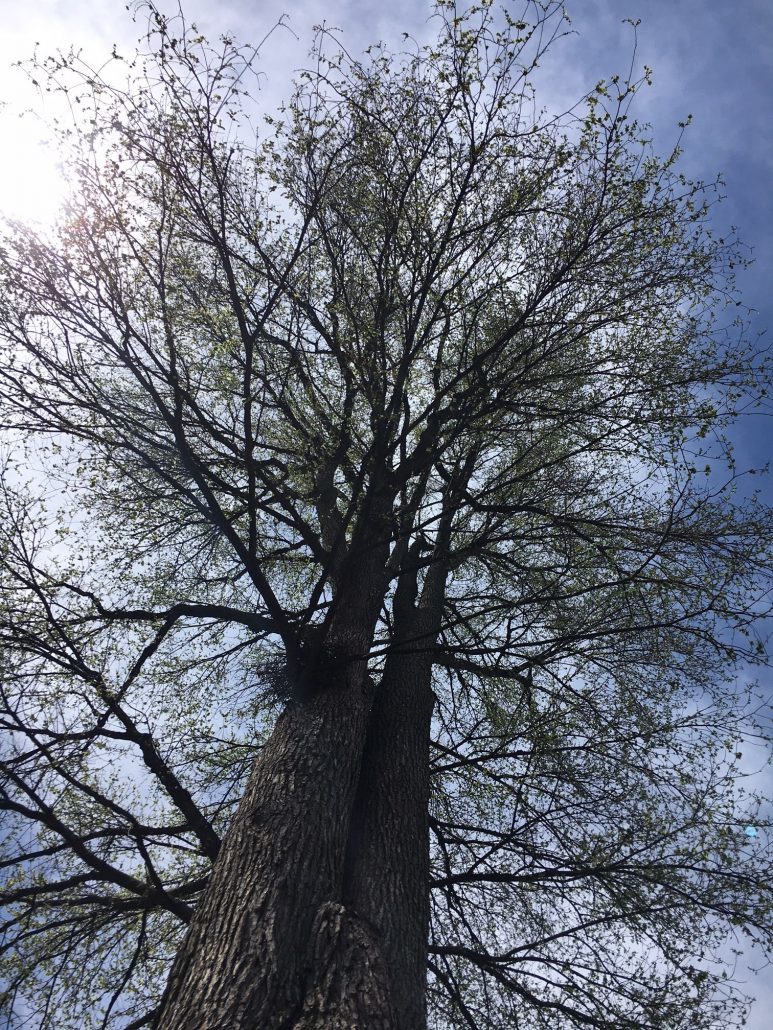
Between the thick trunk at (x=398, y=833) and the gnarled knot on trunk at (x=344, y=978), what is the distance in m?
0.11

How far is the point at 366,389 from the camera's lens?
4.20 metres

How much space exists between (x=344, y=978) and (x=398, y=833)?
3.99ft

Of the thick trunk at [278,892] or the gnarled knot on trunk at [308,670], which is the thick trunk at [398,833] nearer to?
the thick trunk at [278,892]

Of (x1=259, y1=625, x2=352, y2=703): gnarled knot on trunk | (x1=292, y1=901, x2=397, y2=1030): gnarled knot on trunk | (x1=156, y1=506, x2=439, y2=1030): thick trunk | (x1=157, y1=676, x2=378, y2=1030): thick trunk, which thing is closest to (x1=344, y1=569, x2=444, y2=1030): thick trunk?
(x1=156, y1=506, x2=439, y2=1030): thick trunk

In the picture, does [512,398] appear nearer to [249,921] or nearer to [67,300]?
[67,300]

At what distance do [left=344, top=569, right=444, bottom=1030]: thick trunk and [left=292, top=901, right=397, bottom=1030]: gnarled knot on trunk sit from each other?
0.11 m

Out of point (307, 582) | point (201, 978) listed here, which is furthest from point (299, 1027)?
point (307, 582)

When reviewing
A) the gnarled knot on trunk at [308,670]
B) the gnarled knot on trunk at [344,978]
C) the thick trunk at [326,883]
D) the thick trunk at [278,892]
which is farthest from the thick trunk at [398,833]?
the gnarled knot on trunk at [308,670]

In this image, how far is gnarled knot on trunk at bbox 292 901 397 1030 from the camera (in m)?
2.32

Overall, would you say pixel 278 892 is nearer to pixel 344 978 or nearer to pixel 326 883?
pixel 326 883

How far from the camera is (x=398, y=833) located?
370cm

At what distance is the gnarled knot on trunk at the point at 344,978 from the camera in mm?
2322

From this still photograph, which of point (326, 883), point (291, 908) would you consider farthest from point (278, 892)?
point (326, 883)

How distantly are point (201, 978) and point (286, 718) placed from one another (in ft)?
5.37
